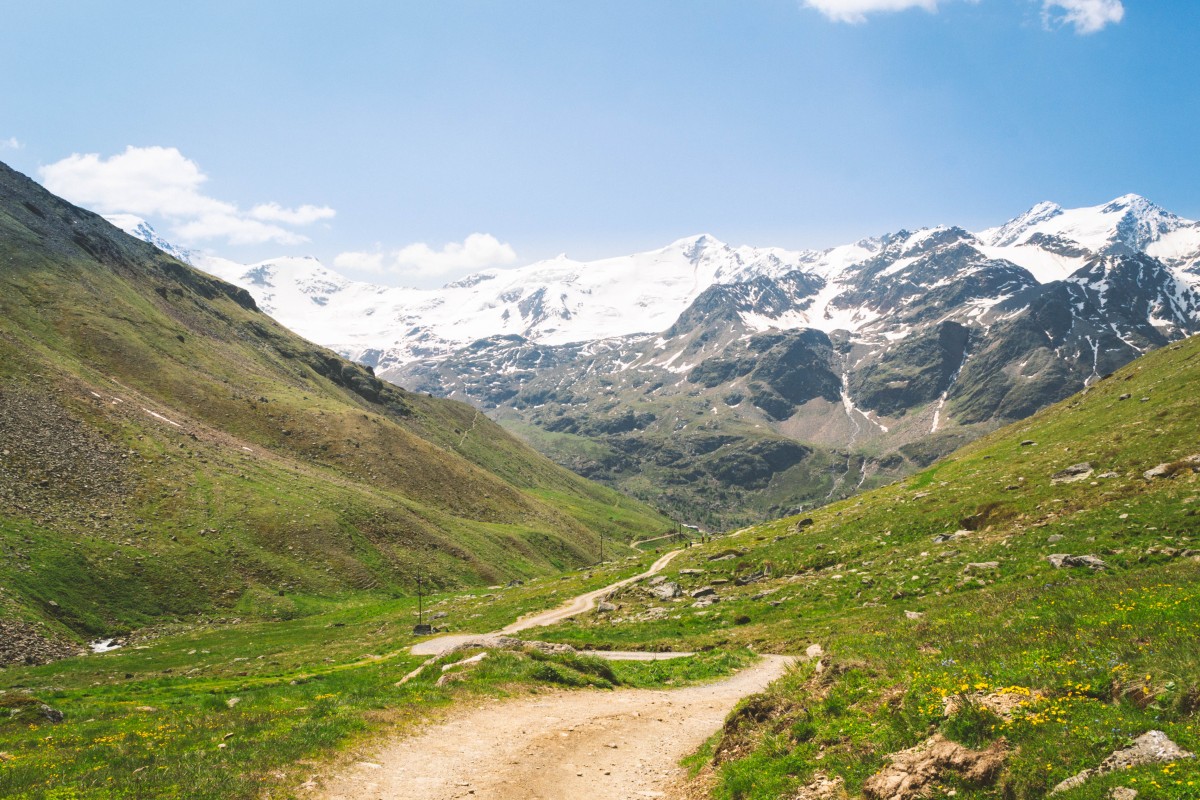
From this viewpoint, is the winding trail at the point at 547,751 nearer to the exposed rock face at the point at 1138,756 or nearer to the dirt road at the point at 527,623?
the exposed rock face at the point at 1138,756

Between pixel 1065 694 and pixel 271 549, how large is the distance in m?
114

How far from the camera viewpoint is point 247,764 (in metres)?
16.8

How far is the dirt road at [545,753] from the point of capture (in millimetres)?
16422

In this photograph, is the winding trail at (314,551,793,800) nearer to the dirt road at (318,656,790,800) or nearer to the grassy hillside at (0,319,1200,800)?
the dirt road at (318,656,790,800)

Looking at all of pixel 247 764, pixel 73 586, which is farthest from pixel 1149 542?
pixel 73 586

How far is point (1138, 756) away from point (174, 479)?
410 ft

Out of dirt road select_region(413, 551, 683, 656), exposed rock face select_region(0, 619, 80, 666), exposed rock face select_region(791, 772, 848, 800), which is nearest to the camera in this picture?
exposed rock face select_region(791, 772, 848, 800)

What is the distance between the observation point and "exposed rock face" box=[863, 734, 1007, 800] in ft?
35.0

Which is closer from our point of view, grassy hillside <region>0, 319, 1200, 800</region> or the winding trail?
grassy hillside <region>0, 319, 1200, 800</region>

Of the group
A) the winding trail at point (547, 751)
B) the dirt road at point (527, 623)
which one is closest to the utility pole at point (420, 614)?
the dirt road at point (527, 623)

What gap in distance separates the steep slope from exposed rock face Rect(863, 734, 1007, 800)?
86.6 meters

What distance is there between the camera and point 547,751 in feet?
63.4

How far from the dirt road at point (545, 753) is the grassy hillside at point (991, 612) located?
2579 mm

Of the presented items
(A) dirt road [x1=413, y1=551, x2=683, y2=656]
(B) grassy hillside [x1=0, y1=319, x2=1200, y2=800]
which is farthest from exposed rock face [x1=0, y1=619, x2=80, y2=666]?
(A) dirt road [x1=413, y1=551, x2=683, y2=656]
